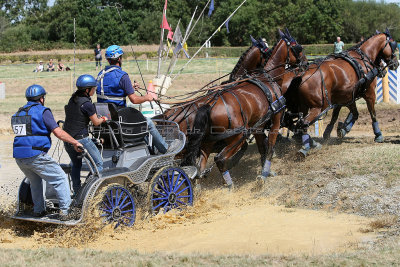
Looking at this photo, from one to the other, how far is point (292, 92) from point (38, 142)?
5.91 metres

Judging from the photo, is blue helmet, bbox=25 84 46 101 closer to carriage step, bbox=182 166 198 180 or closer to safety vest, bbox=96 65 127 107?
safety vest, bbox=96 65 127 107

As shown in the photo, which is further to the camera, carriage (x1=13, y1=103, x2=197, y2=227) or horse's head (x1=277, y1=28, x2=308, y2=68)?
horse's head (x1=277, y1=28, x2=308, y2=68)

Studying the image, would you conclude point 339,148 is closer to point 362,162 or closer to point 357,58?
point 362,162

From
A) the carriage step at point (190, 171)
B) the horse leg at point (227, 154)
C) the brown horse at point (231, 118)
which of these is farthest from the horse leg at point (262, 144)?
the carriage step at point (190, 171)

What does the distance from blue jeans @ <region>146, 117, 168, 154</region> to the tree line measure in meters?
44.2

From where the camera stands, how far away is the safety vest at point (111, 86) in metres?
7.56

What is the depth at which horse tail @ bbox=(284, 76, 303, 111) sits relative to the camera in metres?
10.9

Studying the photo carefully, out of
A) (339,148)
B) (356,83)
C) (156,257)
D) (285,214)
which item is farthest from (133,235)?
Answer: (356,83)

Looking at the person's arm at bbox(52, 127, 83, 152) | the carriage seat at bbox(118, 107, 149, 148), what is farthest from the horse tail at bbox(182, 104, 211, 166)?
the person's arm at bbox(52, 127, 83, 152)

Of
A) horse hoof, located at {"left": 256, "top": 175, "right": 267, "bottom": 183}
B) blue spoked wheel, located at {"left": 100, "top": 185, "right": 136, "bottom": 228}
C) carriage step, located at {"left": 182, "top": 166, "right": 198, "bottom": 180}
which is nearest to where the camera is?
blue spoked wheel, located at {"left": 100, "top": 185, "right": 136, "bottom": 228}

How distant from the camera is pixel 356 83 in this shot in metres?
11.4

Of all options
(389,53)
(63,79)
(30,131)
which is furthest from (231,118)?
(63,79)

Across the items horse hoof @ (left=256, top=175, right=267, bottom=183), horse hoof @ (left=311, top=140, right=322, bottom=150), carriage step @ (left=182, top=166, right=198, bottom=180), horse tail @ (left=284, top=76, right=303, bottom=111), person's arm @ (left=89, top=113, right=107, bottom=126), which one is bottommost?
horse hoof @ (left=256, top=175, right=267, bottom=183)

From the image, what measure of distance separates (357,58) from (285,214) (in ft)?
16.5
